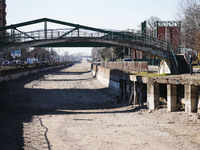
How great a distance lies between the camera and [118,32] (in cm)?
4319

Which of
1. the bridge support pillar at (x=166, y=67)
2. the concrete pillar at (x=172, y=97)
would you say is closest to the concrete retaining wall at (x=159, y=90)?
the concrete pillar at (x=172, y=97)

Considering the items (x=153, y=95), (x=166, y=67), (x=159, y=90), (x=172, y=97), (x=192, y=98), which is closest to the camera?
(x=192, y=98)

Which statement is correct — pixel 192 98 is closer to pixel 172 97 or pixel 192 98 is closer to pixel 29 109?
pixel 172 97

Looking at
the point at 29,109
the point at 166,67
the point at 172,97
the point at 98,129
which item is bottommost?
the point at 29,109

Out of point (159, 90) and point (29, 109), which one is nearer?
point (159, 90)

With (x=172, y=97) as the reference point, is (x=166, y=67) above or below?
above

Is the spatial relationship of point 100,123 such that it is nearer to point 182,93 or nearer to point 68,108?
point 182,93

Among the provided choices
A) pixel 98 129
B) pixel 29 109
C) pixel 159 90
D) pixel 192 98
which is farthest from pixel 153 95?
pixel 29 109

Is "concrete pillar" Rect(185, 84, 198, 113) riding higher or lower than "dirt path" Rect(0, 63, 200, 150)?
higher

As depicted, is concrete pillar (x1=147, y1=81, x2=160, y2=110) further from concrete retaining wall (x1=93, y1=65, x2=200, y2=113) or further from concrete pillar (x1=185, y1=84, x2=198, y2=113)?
concrete pillar (x1=185, y1=84, x2=198, y2=113)

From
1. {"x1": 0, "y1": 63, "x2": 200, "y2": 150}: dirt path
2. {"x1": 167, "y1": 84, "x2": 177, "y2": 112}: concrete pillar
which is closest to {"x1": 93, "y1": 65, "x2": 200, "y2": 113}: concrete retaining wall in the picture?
{"x1": 167, "y1": 84, "x2": 177, "y2": 112}: concrete pillar

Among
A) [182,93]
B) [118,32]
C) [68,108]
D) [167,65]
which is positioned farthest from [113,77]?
[182,93]

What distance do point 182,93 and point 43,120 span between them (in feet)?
33.5

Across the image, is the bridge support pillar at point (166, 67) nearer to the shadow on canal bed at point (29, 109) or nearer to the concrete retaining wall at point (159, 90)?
the concrete retaining wall at point (159, 90)
